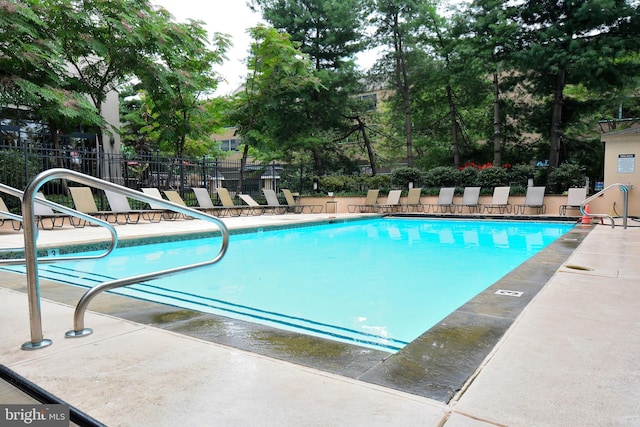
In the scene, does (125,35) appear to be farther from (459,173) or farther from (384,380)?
(384,380)

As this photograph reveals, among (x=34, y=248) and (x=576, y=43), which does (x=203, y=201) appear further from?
(x=576, y=43)

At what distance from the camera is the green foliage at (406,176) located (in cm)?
1595

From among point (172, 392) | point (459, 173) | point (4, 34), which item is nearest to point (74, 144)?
point (4, 34)

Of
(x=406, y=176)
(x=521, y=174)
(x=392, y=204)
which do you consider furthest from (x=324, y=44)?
(x=521, y=174)

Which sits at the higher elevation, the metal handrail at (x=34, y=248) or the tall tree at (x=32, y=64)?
the tall tree at (x=32, y=64)

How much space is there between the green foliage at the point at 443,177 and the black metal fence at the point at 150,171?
499 cm

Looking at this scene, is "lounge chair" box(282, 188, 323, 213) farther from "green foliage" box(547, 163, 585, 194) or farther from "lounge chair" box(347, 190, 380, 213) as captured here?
"green foliage" box(547, 163, 585, 194)

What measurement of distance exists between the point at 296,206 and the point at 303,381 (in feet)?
46.5

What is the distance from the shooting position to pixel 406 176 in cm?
1602

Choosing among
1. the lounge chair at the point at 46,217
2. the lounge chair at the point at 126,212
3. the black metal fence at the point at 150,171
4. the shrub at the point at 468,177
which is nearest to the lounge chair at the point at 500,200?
the shrub at the point at 468,177

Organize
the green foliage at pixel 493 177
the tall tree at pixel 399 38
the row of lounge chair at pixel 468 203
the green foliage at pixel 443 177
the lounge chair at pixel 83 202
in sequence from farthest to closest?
the tall tree at pixel 399 38
the green foliage at pixel 443 177
the green foliage at pixel 493 177
the row of lounge chair at pixel 468 203
the lounge chair at pixel 83 202

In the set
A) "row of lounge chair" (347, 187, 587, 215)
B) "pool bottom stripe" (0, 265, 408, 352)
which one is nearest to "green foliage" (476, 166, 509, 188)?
"row of lounge chair" (347, 187, 587, 215)

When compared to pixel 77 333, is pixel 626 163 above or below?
above

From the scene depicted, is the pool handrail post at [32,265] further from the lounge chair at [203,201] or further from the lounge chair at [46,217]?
the lounge chair at [203,201]
